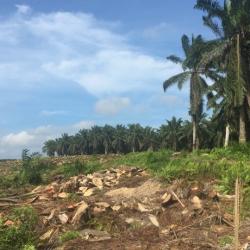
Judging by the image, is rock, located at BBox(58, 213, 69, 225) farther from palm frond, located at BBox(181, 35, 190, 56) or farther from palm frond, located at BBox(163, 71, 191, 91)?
palm frond, located at BBox(181, 35, 190, 56)

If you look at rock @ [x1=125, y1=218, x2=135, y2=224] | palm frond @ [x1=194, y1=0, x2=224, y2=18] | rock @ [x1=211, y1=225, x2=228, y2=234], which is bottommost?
rock @ [x1=211, y1=225, x2=228, y2=234]

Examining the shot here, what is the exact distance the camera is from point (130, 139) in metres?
104

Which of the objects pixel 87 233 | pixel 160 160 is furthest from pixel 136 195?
pixel 160 160

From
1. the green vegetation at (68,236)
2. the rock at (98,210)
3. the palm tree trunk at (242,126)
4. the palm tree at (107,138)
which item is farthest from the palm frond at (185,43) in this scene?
the palm tree at (107,138)

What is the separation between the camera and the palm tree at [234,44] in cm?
3002

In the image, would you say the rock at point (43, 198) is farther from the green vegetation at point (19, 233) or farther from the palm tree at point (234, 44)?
the palm tree at point (234, 44)

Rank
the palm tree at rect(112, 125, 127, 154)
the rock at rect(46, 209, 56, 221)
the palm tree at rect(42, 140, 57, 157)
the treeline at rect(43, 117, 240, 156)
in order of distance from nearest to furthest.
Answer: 1. the rock at rect(46, 209, 56, 221)
2. the treeline at rect(43, 117, 240, 156)
3. the palm tree at rect(112, 125, 127, 154)
4. the palm tree at rect(42, 140, 57, 157)

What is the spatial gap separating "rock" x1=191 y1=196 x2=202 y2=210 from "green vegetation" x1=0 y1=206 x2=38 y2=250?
11.4 feet

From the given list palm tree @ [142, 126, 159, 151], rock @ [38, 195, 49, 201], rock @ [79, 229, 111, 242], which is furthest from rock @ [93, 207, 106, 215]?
palm tree @ [142, 126, 159, 151]

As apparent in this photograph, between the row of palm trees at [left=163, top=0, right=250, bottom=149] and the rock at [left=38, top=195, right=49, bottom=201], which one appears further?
the row of palm trees at [left=163, top=0, right=250, bottom=149]

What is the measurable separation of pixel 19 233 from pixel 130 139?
94.6 metres

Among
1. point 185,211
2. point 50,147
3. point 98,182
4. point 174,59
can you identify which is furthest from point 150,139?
point 185,211

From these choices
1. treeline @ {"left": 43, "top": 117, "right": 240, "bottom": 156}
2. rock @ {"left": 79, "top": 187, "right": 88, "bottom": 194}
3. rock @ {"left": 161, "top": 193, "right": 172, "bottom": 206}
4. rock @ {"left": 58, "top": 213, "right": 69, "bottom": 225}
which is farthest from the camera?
treeline @ {"left": 43, "top": 117, "right": 240, "bottom": 156}

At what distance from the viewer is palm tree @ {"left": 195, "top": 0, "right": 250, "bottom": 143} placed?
98.5ft
